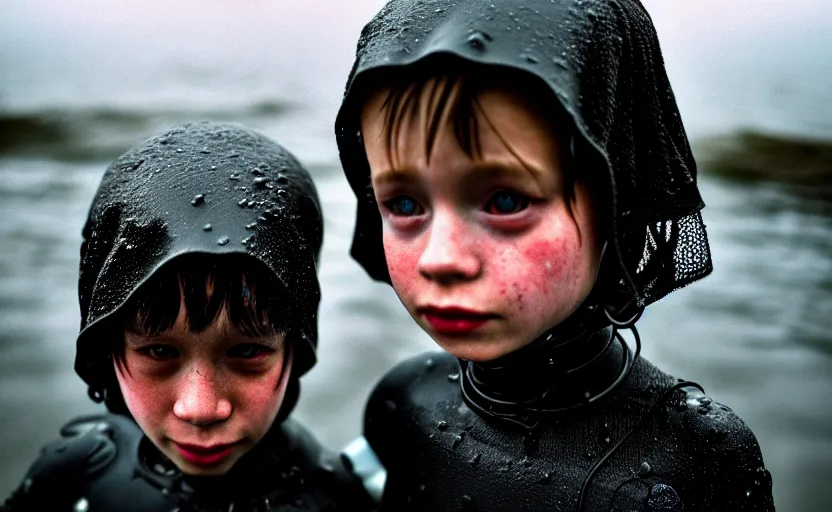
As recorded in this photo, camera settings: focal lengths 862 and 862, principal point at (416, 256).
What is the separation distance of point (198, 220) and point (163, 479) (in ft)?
2.76

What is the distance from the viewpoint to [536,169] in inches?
62.8

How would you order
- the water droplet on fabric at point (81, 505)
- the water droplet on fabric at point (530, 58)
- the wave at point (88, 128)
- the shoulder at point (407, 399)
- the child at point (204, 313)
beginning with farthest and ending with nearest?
the wave at point (88, 128) → the water droplet on fabric at point (81, 505) → the shoulder at point (407, 399) → the child at point (204, 313) → the water droplet on fabric at point (530, 58)

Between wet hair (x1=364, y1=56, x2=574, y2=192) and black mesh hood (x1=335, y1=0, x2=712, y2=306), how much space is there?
0.03 metres

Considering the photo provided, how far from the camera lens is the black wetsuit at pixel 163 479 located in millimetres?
2344

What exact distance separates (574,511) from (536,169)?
0.80 metres

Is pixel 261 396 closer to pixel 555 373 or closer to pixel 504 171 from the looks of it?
pixel 555 373

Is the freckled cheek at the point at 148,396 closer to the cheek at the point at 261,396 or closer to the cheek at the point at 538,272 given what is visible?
the cheek at the point at 261,396

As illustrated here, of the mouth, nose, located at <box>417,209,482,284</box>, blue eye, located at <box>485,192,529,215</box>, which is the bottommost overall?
the mouth

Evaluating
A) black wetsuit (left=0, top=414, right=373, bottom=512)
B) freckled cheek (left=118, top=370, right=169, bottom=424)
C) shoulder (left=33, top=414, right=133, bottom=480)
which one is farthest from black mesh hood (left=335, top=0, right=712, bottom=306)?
shoulder (left=33, top=414, right=133, bottom=480)

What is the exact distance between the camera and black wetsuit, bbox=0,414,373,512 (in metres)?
2.34

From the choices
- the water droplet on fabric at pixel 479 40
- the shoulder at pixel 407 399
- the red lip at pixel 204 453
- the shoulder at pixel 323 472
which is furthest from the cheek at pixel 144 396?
the water droplet on fabric at pixel 479 40

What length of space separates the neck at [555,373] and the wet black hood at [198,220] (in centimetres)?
53

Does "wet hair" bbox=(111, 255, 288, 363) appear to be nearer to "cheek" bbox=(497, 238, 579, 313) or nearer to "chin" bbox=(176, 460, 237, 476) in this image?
"chin" bbox=(176, 460, 237, 476)

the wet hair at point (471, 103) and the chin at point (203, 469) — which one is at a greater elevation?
the wet hair at point (471, 103)
